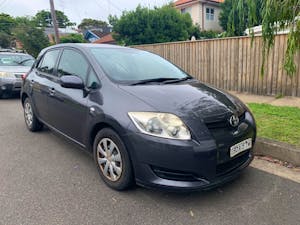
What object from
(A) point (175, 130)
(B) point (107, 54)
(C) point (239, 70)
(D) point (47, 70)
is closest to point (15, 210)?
(A) point (175, 130)

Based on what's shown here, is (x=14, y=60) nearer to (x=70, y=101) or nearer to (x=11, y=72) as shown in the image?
(x=11, y=72)

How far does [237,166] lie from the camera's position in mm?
2822

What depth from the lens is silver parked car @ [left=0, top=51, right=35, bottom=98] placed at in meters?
8.70

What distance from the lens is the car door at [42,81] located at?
4.28 m

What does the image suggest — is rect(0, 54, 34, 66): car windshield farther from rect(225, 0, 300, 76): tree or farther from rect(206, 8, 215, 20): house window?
rect(206, 8, 215, 20): house window

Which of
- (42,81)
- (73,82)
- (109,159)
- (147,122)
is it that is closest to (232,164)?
(147,122)

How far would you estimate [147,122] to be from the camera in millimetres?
2551

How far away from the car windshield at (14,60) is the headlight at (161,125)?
8.55 m

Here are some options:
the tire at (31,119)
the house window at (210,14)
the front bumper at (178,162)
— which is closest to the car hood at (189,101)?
the front bumper at (178,162)

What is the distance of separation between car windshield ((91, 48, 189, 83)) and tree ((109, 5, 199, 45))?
1820cm

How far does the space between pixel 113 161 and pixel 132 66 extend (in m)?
1.35

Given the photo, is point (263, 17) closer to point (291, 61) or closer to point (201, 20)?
point (291, 61)

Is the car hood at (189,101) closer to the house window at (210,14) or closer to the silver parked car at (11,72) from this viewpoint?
the silver parked car at (11,72)

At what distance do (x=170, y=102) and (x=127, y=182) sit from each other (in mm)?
938
